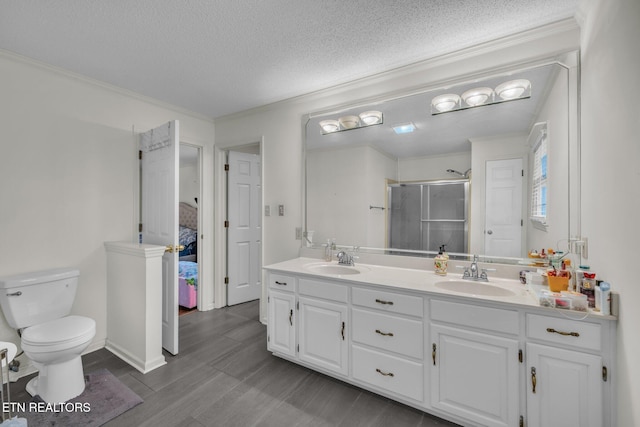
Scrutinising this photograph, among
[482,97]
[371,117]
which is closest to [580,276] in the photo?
[482,97]

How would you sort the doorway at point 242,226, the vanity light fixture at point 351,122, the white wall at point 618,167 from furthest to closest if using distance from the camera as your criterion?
1. the doorway at point 242,226
2. the vanity light fixture at point 351,122
3. the white wall at point 618,167

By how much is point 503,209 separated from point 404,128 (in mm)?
978

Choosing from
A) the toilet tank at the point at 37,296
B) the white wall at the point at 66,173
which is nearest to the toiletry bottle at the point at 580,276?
the toilet tank at the point at 37,296

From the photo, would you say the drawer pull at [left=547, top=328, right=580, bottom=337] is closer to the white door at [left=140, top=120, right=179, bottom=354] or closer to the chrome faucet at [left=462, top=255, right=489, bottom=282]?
the chrome faucet at [left=462, top=255, right=489, bottom=282]

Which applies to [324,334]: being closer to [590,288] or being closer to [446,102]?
[590,288]

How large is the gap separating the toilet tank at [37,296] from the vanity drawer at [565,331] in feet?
10.6

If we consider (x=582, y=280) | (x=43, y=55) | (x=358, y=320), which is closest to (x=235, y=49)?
(x=43, y=55)

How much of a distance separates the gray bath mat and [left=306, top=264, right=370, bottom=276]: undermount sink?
1519mm

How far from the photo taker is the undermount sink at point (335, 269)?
2.35m

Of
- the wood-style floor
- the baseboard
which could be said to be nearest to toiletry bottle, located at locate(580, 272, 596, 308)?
the wood-style floor

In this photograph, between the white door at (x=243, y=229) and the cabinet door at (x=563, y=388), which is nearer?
the cabinet door at (x=563, y=388)

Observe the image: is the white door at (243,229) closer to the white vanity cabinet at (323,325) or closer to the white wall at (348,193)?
the white wall at (348,193)

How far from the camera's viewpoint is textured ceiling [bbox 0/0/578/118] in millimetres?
1625

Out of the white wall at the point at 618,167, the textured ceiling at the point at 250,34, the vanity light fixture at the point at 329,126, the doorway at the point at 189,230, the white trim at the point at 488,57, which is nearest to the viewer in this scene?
the white wall at the point at 618,167
